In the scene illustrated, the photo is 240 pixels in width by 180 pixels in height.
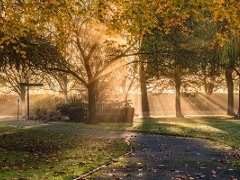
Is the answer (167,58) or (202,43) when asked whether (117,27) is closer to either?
(167,58)

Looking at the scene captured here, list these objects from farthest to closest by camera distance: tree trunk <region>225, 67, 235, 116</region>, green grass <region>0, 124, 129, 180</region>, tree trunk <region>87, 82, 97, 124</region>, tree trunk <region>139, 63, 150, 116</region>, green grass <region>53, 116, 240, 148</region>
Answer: tree trunk <region>225, 67, 235, 116</region> → tree trunk <region>139, 63, 150, 116</region> → tree trunk <region>87, 82, 97, 124</region> → green grass <region>53, 116, 240, 148</region> → green grass <region>0, 124, 129, 180</region>

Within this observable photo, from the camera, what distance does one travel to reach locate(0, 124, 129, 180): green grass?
392 inches

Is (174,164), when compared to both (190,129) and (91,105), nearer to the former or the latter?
(190,129)

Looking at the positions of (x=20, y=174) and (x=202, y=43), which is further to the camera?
(x=202, y=43)

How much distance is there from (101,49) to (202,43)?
10.0 m

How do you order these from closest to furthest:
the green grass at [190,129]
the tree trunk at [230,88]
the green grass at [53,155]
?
the green grass at [53,155], the green grass at [190,129], the tree trunk at [230,88]

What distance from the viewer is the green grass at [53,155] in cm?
995

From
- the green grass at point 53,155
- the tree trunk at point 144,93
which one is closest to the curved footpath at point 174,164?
the green grass at point 53,155

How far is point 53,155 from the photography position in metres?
13.1

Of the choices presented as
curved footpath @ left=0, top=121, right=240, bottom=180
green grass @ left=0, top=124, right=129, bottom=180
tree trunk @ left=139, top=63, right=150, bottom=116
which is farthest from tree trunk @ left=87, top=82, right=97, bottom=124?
curved footpath @ left=0, top=121, right=240, bottom=180

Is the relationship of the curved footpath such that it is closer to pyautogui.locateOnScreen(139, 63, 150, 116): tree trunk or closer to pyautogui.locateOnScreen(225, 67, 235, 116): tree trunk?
pyautogui.locateOnScreen(139, 63, 150, 116): tree trunk

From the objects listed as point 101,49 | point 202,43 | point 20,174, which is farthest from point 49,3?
point 101,49

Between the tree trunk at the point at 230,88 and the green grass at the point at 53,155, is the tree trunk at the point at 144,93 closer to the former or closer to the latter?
the tree trunk at the point at 230,88

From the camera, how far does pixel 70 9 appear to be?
1236cm
